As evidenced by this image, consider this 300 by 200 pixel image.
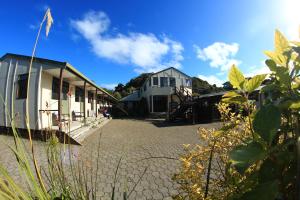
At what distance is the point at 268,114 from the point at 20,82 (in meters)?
14.3

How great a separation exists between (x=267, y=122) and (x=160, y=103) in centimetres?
3205

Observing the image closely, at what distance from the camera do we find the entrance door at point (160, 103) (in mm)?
32562

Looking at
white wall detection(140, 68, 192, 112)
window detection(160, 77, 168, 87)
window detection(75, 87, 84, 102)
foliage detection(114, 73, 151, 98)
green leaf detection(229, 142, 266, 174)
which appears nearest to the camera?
green leaf detection(229, 142, 266, 174)

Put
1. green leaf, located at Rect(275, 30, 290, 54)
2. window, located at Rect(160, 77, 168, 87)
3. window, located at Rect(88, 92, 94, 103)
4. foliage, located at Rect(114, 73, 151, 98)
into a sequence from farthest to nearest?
foliage, located at Rect(114, 73, 151, 98) → window, located at Rect(160, 77, 168, 87) → window, located at Rect(88, 92, 94, 103) → green leaf, located at Rect(275, 30, 290, 54)

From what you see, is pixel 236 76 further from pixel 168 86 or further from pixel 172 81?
pixel 172 81

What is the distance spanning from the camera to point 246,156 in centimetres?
54

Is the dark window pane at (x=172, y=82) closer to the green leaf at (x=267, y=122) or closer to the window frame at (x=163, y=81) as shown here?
the window frame at (x=163, y=81)

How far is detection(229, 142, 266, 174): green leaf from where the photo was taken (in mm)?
520

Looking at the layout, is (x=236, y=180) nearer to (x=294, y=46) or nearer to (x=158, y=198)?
(x=294, y=46)

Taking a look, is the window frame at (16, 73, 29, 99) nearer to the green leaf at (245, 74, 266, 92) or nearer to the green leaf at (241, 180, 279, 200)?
the green leaf at (245, 74, 266, 92)

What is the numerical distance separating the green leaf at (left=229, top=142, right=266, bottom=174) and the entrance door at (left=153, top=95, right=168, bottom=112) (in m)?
32.0

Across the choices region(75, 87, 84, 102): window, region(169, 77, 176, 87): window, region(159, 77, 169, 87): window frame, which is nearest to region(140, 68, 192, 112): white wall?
region(169, 77, 176, 87): window

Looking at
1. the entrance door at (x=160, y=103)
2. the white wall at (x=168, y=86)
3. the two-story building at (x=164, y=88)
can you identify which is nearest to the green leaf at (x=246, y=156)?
the two-story building at (x=164, y=88)

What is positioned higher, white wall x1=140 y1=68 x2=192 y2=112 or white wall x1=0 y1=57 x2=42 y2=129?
white wall x1=140 y1=68 x2=192 y2=112
